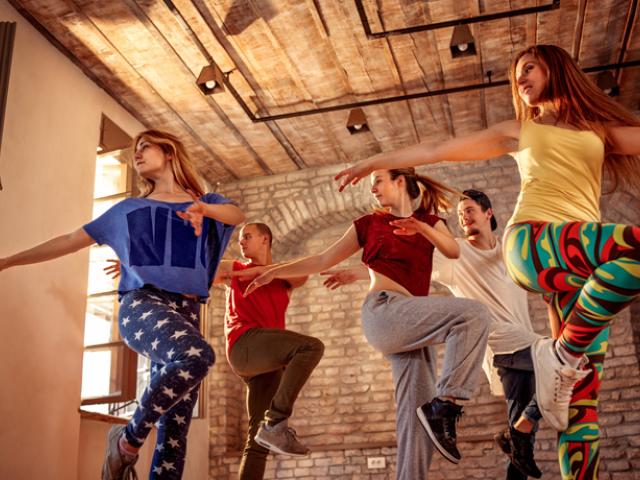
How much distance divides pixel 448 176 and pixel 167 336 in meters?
5.30

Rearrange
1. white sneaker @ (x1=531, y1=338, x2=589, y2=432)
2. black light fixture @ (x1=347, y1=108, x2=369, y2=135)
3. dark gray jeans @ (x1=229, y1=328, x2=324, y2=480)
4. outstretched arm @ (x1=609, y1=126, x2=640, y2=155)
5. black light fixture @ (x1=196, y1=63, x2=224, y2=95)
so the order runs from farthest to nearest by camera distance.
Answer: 1. black light fixture @ (x1=347, y1=108, x2=369, y2=135)
2. black light fixture @ (x1=196, y1=63, x2=224, y2=95)
3. dark gray jeans @ (x1=229, y1=328, x2=324, y2=480)
4. outstretched arm @ (x1=609, y1=126, x2=640, y2=155)
5. white sneaker @ (x1=531, y1=338, x2=589, y2=432)

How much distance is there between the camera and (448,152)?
2727mm

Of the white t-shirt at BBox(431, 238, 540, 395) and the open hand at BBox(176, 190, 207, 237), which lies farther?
the white t-shirt at BBox(431, 238, 540, 395)

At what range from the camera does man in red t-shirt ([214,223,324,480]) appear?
351 cm

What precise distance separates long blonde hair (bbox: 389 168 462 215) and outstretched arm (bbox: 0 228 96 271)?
1.43m

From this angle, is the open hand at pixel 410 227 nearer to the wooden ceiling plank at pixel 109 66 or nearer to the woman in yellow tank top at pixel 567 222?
the woman in yellow tank top at pixel 567 222

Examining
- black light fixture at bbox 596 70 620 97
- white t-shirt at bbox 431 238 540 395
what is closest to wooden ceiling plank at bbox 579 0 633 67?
black light fixture at bbox 596 70 620 97

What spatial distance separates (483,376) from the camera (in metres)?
6.86

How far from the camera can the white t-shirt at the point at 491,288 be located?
3844mm

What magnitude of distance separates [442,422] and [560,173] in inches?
38.5

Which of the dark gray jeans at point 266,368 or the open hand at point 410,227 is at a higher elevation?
the open hand at point 410,227

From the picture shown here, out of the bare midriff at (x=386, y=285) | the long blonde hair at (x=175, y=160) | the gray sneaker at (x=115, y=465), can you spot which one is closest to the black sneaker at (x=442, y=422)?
the bare midriff at (x=386, y=285)

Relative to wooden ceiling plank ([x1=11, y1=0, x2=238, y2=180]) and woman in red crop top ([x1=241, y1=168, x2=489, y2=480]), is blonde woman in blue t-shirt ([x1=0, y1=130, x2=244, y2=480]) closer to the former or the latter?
woman in red crop top ([x1=241, y1=168, x2=489, y2=480])

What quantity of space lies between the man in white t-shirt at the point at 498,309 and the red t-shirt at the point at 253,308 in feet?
1.37
